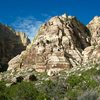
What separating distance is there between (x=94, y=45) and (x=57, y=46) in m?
13.7

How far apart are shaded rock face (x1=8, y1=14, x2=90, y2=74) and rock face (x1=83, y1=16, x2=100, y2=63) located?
2.00 metres

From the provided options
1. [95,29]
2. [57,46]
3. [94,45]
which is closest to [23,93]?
[57,46]

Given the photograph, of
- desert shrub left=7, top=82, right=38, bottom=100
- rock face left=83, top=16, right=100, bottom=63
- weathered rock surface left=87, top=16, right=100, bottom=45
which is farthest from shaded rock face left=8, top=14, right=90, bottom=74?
desert shrub left=7, top=82, right=38, bottom=100

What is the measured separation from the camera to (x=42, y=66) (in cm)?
12781

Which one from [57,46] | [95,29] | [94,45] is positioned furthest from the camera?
[95,29]

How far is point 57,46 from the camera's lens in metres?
131

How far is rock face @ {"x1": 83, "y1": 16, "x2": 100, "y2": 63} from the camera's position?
124m

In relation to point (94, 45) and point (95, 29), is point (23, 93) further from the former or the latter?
point (95, 29)

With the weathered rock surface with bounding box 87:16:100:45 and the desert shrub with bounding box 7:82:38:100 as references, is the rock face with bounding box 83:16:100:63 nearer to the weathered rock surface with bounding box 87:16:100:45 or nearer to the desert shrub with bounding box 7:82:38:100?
the weathered rock surface with bounding box 87:16:100:45

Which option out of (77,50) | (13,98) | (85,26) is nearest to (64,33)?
(77,50)

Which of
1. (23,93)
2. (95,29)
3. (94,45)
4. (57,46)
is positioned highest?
(95,29)

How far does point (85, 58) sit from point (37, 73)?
16.0m

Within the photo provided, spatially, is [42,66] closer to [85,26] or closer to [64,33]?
[64,33]

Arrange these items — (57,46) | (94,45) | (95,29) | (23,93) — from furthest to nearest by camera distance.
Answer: (95,29) → (94,45) → (57,46) → (23,93)
